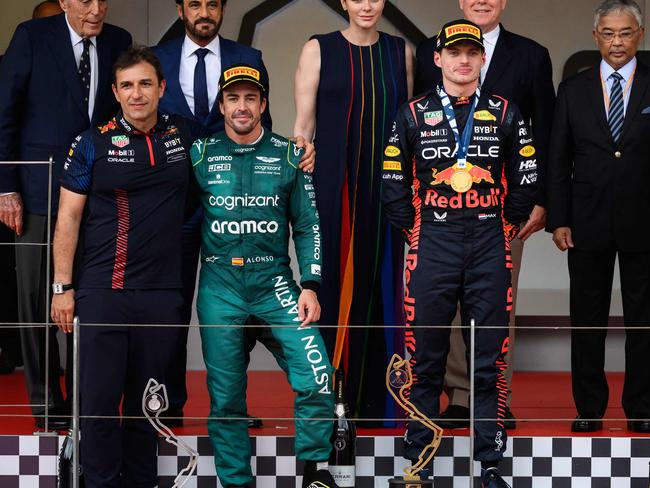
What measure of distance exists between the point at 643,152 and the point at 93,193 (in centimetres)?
173

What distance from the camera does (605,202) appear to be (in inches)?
174

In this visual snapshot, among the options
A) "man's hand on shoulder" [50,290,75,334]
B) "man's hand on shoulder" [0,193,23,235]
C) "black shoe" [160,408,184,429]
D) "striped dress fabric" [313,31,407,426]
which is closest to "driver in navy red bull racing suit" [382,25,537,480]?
"striped dress fabric" [313,31,407,426]

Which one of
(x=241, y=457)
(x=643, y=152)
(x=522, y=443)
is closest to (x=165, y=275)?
(x=241, y=457)

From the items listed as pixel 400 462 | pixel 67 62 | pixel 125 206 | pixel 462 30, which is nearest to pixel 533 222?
pixel 462 30

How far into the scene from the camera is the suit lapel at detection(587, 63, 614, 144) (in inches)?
174

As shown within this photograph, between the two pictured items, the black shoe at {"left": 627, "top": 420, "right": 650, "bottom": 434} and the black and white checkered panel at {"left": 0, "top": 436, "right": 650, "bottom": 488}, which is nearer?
the black and white checkered panel at {"left": 0, "top": 436, "right": 650, "bottom": 488}

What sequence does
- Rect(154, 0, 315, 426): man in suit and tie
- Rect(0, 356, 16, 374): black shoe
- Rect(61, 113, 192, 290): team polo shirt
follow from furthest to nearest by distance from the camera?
Rect(0, 356, 16, 374): black shoe → Rect(154, 0, 315, 426): man in suit and tie → Rect(61, 113, 192, 290): team polo shirt

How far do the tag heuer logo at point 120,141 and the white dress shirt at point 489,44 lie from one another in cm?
118

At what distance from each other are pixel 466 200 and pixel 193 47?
1.09 m

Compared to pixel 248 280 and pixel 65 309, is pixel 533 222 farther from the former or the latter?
pixel 65 309

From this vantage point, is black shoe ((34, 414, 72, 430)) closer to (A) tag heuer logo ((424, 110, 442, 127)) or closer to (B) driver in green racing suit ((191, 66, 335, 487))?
(B) driver in green racing suit ((191, 66, 335, 487))

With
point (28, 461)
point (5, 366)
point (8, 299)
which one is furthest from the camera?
point (5, 366)

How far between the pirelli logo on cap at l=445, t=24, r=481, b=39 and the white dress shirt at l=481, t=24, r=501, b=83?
411mm

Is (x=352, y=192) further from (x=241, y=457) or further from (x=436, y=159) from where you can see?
(x=241, y=457)
